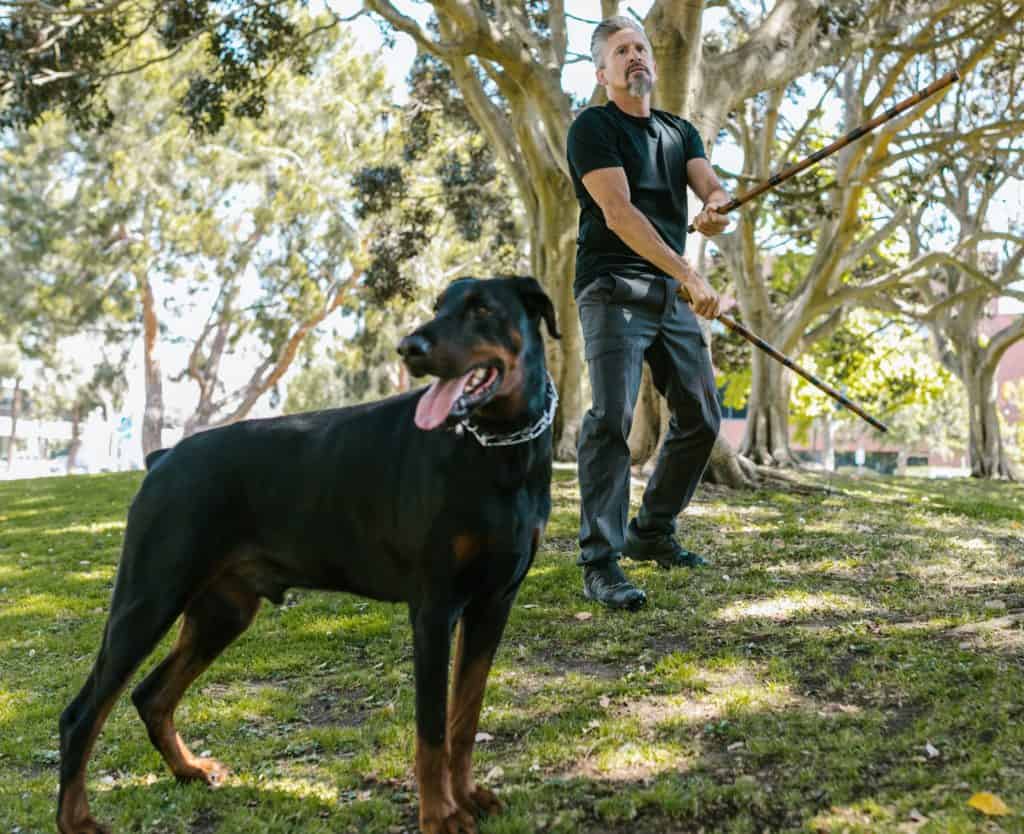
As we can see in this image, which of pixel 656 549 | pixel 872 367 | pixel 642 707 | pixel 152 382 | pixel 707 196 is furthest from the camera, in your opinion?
pixel 872 367

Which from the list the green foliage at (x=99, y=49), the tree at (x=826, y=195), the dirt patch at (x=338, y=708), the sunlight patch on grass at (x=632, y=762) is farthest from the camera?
the tree at (x=826, y=195)

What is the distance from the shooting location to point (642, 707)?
447 centimetres

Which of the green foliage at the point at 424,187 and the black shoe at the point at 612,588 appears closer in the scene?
the black shoe at the point at 612,588

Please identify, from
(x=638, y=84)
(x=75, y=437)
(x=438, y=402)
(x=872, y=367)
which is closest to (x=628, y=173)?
(x=638, y=84)

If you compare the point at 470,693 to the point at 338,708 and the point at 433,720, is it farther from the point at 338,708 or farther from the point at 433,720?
the point at 338,708

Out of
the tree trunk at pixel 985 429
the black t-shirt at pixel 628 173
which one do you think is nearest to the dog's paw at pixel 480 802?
the black t-shirt at pixel 628 173

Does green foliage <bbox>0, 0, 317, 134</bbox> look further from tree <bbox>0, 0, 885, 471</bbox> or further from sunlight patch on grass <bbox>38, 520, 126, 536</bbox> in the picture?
sunlight patch on grass <bbox>38, 520, 126, 536</bbox>

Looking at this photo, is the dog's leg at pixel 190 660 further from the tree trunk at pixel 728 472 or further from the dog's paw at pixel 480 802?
the tree trunk at pixel 728 472

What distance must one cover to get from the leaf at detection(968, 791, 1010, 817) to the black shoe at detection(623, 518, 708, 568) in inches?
134

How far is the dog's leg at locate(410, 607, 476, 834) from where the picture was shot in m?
3.20

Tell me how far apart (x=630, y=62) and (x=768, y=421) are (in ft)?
50.0

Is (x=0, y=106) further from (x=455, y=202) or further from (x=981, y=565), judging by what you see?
(x=981, y=565)

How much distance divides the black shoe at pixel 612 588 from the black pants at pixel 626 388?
101 millimetres

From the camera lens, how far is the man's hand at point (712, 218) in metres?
5.60
